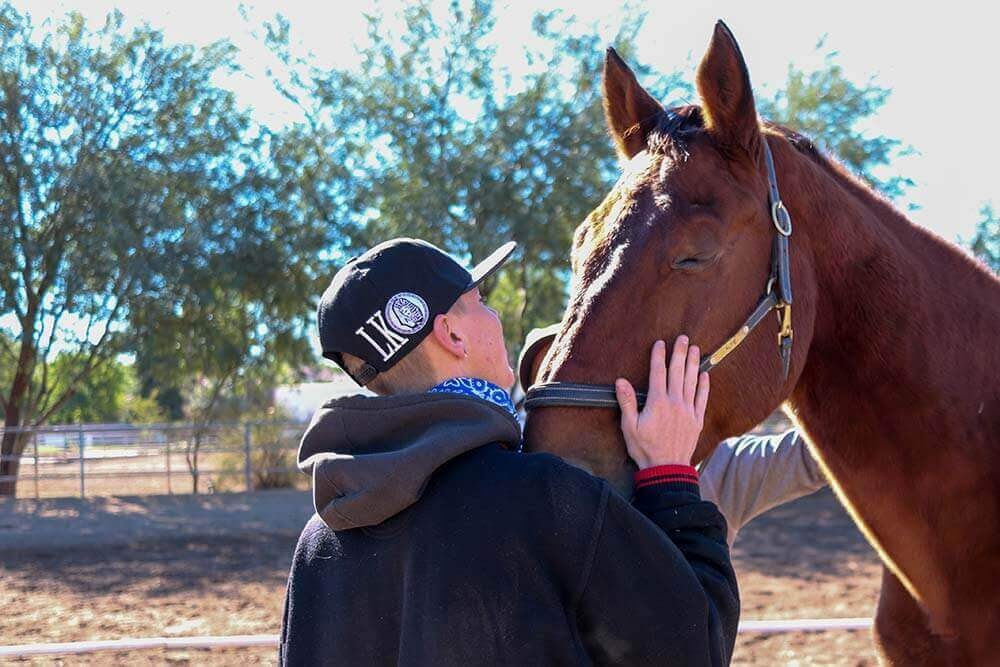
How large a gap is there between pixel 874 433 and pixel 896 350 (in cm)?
19

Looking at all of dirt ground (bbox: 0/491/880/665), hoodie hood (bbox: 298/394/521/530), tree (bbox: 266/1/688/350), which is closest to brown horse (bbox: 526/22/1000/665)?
hoodie hood (bbox: 298/394/521/530)

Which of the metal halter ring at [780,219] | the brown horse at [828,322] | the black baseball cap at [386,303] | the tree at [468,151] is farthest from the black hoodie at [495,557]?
the tree at [468,151]

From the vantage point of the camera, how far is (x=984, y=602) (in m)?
2.13

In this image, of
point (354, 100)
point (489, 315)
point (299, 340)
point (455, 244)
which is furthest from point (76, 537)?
point (489, 315)

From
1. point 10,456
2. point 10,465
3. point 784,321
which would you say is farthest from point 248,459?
point 784,321

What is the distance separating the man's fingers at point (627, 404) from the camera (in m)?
1.67

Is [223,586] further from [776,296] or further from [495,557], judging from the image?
[495,557]

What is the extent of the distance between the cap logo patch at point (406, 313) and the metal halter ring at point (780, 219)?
790 mm

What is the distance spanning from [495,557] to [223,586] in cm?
802

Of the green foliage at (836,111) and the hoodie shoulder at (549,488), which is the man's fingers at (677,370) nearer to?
the hoodie shoulder at (549,488)

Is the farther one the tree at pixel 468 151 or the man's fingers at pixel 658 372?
the tree at pixel 468 151

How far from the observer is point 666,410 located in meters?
1.68

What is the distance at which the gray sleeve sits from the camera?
10.3ft

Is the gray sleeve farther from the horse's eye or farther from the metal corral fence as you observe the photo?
the metal corral fence
